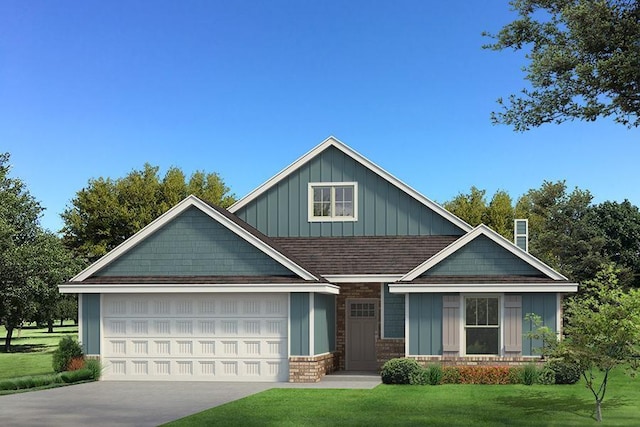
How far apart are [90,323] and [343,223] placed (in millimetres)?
9498

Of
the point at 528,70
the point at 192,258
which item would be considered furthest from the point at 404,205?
the point at 528,70

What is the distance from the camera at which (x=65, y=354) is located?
85.6 ft

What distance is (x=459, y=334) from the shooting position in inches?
1011

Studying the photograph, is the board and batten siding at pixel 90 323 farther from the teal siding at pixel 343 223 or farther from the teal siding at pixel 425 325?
the teal siding at pixel 425 325

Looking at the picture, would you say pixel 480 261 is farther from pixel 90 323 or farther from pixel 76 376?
pixel 76 376

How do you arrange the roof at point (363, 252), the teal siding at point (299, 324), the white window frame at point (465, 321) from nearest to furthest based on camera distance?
the teal siding at point (299, 324), the white window frame at point (465, 321), the roof at point (363, 252)

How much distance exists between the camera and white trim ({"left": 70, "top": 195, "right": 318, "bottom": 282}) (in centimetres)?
2550

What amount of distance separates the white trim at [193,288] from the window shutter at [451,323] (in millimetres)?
3573

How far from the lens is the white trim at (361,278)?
27.4 meters

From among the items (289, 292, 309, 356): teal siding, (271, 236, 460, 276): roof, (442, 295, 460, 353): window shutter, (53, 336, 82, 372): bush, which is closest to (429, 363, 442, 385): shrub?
(442, 295, 460, 353): window shutter

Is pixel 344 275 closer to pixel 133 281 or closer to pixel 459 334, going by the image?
pixel 459 334

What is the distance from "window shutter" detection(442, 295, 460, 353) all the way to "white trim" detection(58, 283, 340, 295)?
3.57m

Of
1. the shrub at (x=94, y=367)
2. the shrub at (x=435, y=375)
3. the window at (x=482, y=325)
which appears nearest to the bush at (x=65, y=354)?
the shrub at (x=94, y=367)

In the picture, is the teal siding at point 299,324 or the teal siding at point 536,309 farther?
the teal siding at point 536,309
